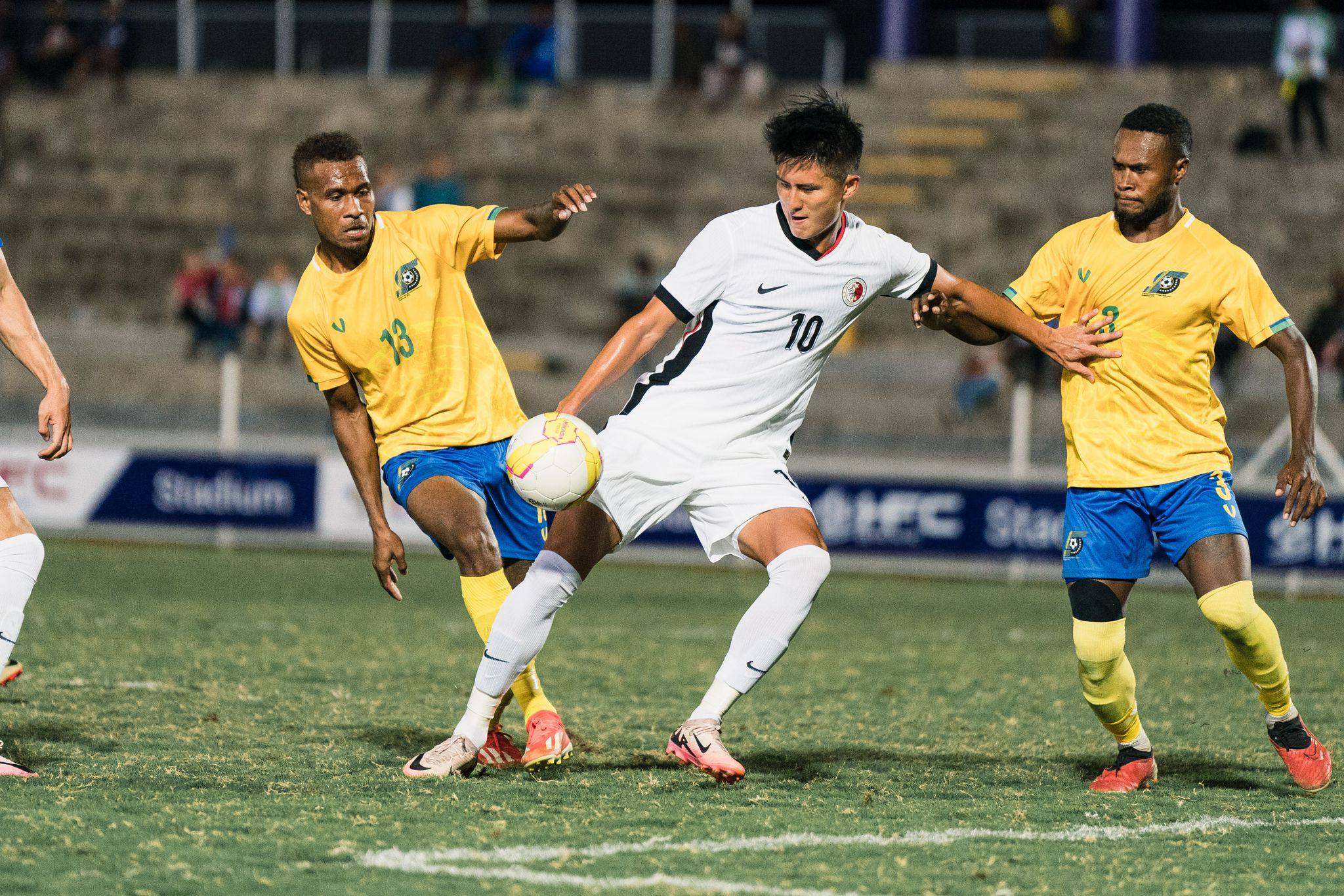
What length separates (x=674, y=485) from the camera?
6062 mm

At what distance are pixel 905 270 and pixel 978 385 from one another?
12.9 meters

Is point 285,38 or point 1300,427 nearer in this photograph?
point 1300,427

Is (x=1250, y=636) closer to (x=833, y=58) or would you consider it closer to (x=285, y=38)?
(x=833, y=58)

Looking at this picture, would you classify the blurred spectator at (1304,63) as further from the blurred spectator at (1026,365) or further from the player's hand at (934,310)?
the player's hand at (934,310)

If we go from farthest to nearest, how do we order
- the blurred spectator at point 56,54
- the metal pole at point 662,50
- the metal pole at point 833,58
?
the blurred spectator at point 56,54, the metal pole at point 662,50, the metal pole at point 833,58

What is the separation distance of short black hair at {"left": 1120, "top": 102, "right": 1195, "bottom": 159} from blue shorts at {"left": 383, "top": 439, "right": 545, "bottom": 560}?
7.86ft

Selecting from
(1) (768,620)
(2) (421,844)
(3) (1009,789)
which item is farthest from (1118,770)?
(2) (421,844)

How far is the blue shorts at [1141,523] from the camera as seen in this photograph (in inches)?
241

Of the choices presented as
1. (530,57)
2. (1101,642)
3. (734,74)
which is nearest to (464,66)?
(530,57)

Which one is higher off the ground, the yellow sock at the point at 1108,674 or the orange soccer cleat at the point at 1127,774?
the yellow sock at the point at 1108,674

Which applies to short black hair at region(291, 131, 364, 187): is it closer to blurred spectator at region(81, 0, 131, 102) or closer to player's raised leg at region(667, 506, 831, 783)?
player's raised leg at region(667, 506, 831, 783)

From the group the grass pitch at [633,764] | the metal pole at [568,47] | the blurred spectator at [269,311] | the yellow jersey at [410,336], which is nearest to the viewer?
the grass pitch at [633,764]

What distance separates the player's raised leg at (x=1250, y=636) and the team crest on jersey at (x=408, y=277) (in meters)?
2.82

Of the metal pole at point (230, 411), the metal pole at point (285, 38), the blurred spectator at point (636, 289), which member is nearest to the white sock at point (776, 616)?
the metal pole at point (230, 411)
